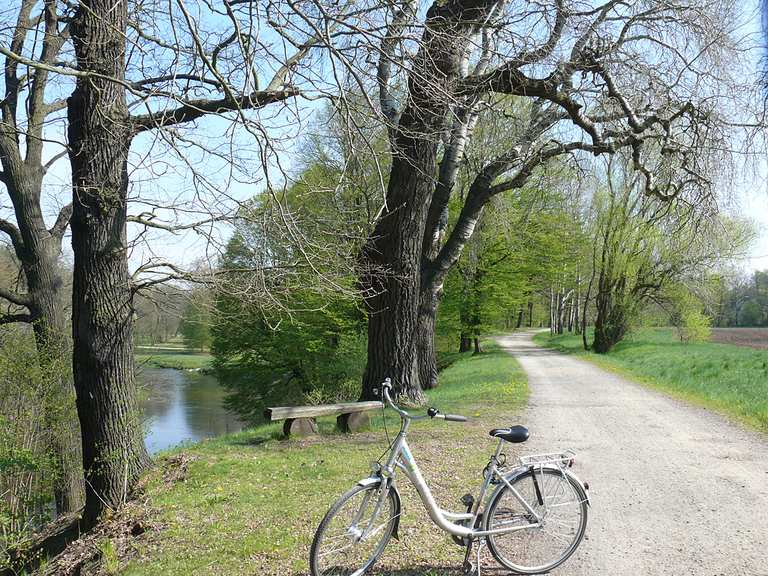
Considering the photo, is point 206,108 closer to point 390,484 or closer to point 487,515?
point 390,484

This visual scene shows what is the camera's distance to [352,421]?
9180 mm

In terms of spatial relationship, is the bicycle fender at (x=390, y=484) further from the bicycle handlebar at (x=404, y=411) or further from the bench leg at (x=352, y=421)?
the bench leg at (x=352, y=421)

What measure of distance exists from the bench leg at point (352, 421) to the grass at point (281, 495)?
0.72ft

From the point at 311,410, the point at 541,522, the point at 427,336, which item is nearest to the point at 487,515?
the point at 541,522

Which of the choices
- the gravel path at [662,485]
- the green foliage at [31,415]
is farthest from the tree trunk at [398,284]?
the green foliage at [31,415]

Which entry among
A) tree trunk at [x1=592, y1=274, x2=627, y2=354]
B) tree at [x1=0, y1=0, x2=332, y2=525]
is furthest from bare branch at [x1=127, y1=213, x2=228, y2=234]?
tree trunk at [x1=592, y1=274, x2=627, y2=354]

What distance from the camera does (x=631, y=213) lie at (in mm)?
26516

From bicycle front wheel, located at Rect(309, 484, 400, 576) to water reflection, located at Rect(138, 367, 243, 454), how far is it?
34.1 ft

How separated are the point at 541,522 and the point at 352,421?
5390mm

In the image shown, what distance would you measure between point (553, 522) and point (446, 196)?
992 centimetres

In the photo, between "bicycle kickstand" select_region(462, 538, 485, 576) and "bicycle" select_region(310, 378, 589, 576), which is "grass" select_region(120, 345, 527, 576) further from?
"bicycle" select_region(310, 378, 589, 576)

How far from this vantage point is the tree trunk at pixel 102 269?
Result: 21.5ft

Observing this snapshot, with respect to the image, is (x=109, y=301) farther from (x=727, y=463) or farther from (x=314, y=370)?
(x=314, y=370)

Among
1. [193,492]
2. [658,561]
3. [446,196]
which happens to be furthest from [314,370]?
[658,561]
